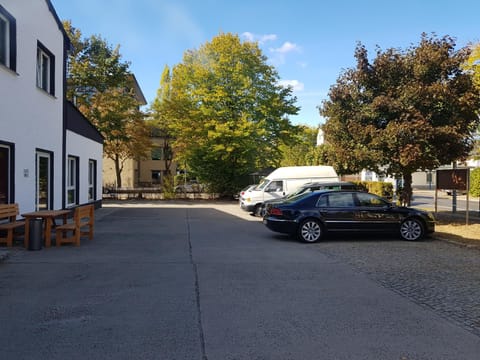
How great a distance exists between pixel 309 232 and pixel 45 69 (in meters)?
9.59

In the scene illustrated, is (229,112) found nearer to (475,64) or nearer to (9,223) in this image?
(475,64)

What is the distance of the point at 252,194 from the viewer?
1864 centimetres

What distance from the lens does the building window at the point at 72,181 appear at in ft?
52.8

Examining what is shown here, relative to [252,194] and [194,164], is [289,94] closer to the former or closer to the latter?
[194,164]

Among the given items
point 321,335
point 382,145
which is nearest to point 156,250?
Result: point 321,335

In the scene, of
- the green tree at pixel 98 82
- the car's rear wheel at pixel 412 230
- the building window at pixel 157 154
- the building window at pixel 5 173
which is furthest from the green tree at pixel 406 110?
the building window at pixel 157 154

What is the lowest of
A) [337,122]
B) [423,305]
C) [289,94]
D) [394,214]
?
[423,305]

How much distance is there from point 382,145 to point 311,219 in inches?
170

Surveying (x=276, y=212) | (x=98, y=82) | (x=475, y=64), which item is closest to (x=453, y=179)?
(x=475, y=64)

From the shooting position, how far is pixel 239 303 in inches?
209

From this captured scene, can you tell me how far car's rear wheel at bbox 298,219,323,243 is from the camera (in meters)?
10.6

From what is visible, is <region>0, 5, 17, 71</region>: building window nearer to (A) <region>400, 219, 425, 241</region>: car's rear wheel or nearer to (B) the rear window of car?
(B) the rear window of car

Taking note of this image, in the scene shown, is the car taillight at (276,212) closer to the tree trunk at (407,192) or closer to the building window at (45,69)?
the tree trunk at (407,192)

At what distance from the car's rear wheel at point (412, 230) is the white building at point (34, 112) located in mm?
10085
